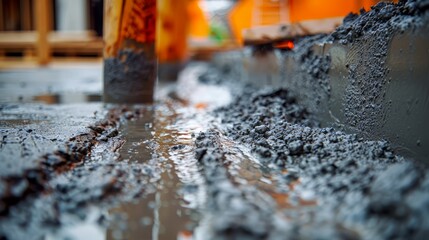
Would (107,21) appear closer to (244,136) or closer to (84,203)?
(244,136)

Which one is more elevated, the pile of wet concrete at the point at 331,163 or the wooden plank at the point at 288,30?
the wooden plank at the point at 288,30

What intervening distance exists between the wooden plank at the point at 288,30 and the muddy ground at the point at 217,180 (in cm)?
24

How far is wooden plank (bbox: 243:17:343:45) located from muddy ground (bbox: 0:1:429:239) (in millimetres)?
238

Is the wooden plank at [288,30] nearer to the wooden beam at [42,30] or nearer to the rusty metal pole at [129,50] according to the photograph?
the rusty metal pole at [129,50]

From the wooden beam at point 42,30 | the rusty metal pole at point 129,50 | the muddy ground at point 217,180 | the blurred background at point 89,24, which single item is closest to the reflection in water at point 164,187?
the muddy ground at point 217,180

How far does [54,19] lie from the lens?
11523 mm

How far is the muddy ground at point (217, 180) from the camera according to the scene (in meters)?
1.09

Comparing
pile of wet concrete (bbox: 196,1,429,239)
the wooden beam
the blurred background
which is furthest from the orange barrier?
the wooden beam

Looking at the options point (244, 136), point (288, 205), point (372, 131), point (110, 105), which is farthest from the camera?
point (110, 105)

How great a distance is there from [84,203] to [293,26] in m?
2.39

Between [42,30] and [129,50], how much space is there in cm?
426

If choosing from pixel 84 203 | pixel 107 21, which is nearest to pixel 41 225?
pixel 84 203

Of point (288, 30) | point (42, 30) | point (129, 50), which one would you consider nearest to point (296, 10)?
point (288, 30)

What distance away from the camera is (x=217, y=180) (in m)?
1.37
